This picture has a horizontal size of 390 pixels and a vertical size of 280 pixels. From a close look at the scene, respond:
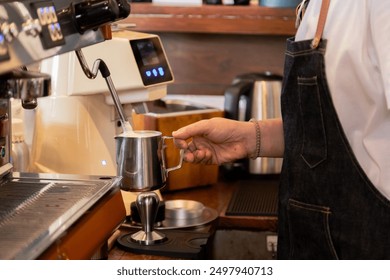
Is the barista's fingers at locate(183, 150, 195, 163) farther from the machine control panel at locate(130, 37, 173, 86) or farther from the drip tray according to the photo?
the drip tray

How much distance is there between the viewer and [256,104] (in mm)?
2361

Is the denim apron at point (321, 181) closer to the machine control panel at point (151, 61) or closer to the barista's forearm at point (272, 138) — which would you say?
the barista's forearm at point (272, 138)

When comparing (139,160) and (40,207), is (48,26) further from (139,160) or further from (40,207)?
(139,160)

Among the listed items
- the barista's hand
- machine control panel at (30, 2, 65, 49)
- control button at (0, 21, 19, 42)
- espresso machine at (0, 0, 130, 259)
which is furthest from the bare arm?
control button at (0, 21, 19, 42)

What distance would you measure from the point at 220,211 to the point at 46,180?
0.69m

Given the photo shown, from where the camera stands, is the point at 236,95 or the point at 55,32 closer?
the point at 55,32

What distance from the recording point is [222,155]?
1.74 metres

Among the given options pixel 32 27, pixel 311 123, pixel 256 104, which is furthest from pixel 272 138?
pixel 32 27

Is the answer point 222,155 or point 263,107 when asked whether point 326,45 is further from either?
point 263,107

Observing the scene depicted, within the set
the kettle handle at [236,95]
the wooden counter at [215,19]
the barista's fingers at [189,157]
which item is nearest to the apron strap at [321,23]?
the barista's fingers at [189,157]

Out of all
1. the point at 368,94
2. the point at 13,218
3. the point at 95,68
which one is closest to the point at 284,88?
the point at 368,94

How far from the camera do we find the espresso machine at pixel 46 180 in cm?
99

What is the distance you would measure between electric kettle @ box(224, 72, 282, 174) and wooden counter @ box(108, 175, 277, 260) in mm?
64

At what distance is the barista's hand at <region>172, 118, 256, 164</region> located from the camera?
66.6 inches
